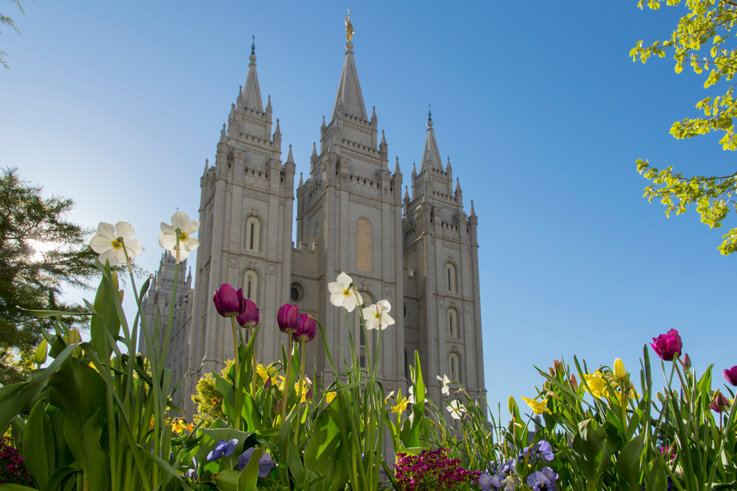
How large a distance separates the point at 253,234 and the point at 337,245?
14.6 feet

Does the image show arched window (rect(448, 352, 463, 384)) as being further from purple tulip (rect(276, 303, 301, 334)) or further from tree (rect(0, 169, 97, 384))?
purple tulip (rect(276, 303, 301, 334))

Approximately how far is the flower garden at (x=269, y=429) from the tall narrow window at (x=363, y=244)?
28.8 metres

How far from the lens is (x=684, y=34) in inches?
348

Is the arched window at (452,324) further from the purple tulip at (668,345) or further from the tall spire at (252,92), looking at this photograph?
the purple tulip at (668,345)

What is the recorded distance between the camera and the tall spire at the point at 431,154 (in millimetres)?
40800

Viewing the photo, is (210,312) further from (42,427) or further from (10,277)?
(42,427)

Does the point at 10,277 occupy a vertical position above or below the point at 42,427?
above

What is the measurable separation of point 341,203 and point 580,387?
29310 millimetres

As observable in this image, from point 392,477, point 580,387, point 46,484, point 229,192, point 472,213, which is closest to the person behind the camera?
point 46,484

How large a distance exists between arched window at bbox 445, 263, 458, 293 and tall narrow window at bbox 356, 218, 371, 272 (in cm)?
591

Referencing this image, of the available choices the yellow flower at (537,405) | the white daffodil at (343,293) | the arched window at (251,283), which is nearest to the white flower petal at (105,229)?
the white daffodil at (343,293)

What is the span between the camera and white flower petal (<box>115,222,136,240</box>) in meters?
3.09

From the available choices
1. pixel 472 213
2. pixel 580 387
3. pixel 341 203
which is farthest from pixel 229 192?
pixel 580 387

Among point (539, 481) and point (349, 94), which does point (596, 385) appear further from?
point (349, 94)
